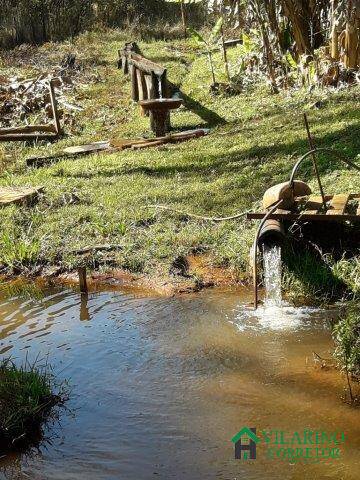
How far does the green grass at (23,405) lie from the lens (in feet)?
14.4

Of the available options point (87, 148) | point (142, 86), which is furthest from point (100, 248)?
point (142, 86)

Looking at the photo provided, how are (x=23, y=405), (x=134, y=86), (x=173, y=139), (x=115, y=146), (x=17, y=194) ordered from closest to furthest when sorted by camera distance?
1. (x=23, y=405)
2. (x=17, y=194)
3. (x=173, y=139)
4. (x=115, y=146)
5. (x=134, y=86)

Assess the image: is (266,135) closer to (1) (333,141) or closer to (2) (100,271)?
(1) (333,141)

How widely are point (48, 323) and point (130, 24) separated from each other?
63.9 ft

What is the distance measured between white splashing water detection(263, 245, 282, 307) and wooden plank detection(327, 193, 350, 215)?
61 cm

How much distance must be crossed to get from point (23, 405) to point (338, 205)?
137 inches

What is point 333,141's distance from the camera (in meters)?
9.69

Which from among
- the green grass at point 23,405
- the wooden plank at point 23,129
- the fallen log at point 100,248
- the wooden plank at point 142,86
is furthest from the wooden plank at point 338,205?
the wooden plank at point 142,86

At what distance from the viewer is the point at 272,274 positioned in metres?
6.45

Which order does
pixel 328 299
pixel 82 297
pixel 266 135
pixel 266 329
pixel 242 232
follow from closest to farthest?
pixel 266 329 < pixel 328 299 < pixel 82 297 < pixel 242 232 < pixel 266 135

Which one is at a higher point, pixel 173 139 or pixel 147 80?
pixel 147 80

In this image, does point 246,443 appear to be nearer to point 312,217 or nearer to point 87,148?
point 312,217

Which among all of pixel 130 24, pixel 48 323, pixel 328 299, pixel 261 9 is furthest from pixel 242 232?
pixel 130 24

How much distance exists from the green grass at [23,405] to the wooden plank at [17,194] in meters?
4.57
